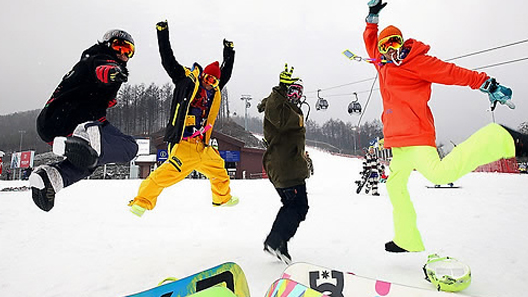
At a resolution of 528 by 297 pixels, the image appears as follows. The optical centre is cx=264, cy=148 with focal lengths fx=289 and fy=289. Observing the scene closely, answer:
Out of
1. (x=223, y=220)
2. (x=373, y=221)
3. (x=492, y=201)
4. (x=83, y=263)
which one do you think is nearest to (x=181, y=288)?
(x=83, y=263)

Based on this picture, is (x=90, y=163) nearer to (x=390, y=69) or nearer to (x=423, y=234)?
(x=390, y=69)

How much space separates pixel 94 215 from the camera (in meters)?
4.37

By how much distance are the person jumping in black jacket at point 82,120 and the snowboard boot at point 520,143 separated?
2399mm

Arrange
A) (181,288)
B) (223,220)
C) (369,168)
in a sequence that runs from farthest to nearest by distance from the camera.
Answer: (369,168)
(223,220)
(181,288)

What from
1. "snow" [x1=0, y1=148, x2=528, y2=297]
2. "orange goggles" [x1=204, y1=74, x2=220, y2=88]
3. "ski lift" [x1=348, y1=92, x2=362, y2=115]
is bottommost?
"snow" [x1=0, y1=148, x2=528, y2=297]

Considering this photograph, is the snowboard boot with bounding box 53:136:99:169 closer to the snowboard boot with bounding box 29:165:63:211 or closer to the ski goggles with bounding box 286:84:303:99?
the snowboard boot with bounding box 29:165:63:211

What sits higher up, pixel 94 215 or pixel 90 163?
pixel 90 163

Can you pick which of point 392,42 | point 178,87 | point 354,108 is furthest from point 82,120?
point 354,108

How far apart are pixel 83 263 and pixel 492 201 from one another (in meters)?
6.15

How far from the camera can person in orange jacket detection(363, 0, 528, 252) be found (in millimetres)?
1943

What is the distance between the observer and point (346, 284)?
4.96 feet

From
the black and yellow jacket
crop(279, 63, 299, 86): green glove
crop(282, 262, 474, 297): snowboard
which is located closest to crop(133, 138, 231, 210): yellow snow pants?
the black and yellow jacket

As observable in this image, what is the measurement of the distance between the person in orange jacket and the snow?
0.48 m

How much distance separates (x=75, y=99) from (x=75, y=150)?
440mm
